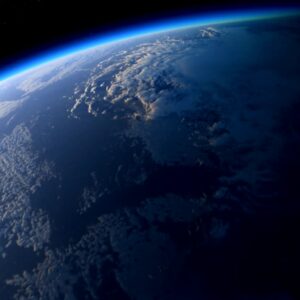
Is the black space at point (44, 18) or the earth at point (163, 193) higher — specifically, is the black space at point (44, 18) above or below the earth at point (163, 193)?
above

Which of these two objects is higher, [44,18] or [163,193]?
[44,18]

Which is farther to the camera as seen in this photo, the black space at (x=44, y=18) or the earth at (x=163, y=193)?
the earth at (x=163, y=193)

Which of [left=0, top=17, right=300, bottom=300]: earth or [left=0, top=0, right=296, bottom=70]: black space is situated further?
[left=0, top=17, right=300, bottom=300]: earth

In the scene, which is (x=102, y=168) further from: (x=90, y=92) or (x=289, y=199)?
(x=90, y=92)

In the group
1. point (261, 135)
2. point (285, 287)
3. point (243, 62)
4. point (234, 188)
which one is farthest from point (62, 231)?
point (243, 62)

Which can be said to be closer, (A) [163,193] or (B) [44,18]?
(B) [44,18]

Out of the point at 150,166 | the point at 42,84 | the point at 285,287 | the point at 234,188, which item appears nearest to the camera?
the point at 285,287

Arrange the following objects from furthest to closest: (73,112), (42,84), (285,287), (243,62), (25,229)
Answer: (42,84), (243,62), (73,112), (25,229), (285,287)

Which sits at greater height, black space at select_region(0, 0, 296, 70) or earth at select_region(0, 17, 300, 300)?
black space at select_region(0, 0, 296, 70)
